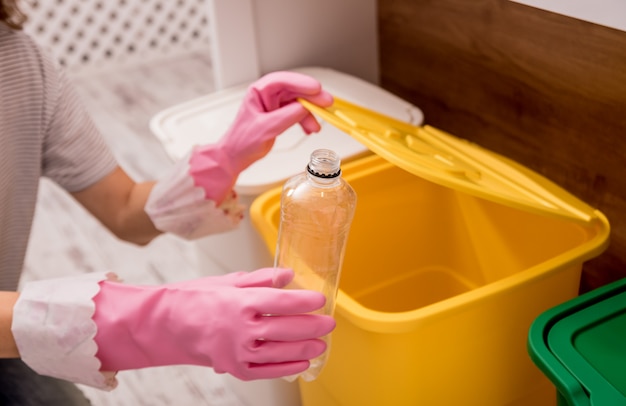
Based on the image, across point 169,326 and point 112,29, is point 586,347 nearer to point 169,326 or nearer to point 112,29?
point 169,326

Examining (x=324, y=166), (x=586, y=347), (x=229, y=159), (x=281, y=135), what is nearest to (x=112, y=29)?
(x=281, y=135)

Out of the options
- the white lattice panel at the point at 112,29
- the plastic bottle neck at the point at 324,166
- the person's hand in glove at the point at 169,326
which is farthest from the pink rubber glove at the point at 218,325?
the white lattice panel at the point at 112,29

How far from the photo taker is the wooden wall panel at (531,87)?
1.02 metres

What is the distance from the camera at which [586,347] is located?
0.79 metres

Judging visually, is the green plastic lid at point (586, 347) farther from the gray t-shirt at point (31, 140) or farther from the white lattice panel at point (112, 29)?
the white lattice panel at point (112, 29)

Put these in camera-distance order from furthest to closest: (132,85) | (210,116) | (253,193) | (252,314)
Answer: (132,85), (210,116), (253,193), (252,314)

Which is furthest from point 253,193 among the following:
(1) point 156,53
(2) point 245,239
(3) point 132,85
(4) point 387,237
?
(1) point 156,53

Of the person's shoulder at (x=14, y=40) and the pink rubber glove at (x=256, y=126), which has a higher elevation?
the person's shoulder at (x=14, y=40)

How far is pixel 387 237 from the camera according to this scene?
1176 millimetres

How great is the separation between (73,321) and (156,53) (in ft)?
8.67

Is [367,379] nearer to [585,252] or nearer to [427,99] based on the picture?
[585,252]

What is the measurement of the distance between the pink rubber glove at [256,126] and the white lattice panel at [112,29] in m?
2.32

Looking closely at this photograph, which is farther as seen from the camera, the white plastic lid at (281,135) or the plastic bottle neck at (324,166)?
the white plastic lid at (281,135)

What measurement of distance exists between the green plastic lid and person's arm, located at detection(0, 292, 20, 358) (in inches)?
21.3
